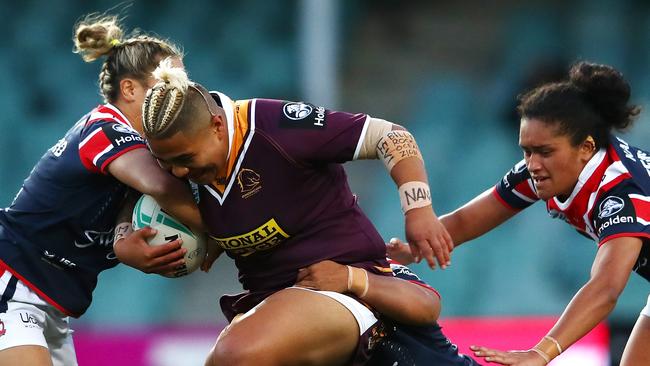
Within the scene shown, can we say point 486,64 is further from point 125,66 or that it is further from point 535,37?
point 125,66

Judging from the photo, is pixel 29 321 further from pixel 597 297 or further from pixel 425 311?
pixel 597 297

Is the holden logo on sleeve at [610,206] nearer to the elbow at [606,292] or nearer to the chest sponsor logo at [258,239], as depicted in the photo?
the elbow at [606,292]

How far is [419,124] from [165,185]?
20.4 ft

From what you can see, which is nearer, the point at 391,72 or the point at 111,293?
the point at 111,293

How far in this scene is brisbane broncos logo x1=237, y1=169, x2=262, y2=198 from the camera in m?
3.71

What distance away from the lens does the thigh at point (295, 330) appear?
11.2 feet

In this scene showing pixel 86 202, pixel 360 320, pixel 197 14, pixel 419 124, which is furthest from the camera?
pixel 197 14

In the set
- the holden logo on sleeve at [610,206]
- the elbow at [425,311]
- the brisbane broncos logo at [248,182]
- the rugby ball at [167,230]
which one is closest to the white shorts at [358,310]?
the elbow at [425,311]

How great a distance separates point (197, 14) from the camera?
10.4m

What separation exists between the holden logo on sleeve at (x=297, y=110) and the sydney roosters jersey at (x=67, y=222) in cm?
63

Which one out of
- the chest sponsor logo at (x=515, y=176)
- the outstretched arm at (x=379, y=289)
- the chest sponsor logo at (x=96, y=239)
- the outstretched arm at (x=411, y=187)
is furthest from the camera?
the chest sponsor logo at (x=515, y=176)

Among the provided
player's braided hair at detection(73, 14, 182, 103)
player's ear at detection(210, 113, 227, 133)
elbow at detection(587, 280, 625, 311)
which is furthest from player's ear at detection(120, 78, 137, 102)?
elbow at detection(587, 280, 625, 311)

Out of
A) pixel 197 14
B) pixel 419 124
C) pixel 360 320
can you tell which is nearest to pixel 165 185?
pixel 360 320

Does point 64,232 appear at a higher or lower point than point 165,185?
lower
